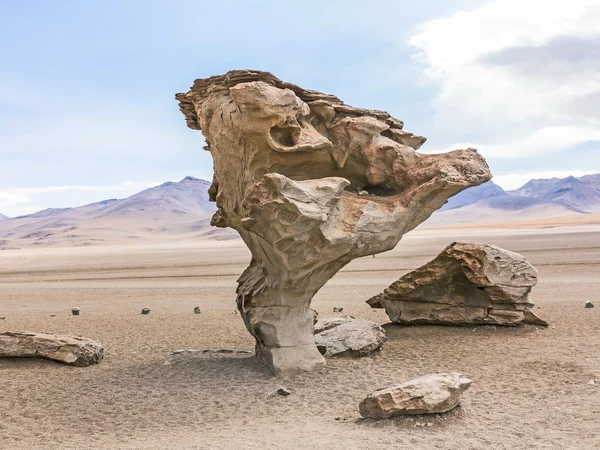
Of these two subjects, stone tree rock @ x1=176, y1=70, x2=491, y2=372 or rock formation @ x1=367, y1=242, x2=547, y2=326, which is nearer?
stone tree rock @ x1=176, y1=70, x2=491, y2=372

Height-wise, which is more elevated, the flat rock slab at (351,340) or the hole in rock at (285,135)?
the hole in rock at (285,135)

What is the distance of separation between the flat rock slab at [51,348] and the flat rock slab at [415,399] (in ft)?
22.1

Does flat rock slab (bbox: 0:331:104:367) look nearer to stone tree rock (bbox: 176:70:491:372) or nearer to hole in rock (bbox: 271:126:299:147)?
stone tree rock (bbox: 176:70:491:372)

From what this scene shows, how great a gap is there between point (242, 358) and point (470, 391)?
15.4 feet

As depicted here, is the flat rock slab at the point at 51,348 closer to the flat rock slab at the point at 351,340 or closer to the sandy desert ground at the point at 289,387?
the sandy desert ground at the point at 289,387

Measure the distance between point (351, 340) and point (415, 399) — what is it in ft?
14.1

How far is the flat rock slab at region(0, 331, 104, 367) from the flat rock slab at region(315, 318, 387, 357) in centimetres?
478

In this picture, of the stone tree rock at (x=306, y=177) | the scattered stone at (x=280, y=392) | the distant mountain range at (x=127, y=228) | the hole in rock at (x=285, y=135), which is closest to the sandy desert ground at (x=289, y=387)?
the scattered stone at (x=280, y=392)

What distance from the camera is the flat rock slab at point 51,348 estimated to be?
1180cm

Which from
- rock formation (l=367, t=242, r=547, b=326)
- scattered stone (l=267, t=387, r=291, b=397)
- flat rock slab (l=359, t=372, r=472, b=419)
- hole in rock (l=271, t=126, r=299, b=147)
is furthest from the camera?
rock formation (l=367, t=242, r=547, b=326)

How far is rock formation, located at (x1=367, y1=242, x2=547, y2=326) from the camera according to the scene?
1352 cm

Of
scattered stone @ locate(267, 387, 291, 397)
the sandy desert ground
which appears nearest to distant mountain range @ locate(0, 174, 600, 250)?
the sandy desert ground

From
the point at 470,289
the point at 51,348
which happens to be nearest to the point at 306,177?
the point at 470,289

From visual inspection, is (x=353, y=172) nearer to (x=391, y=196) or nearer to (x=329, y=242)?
(x=391, y=196)
